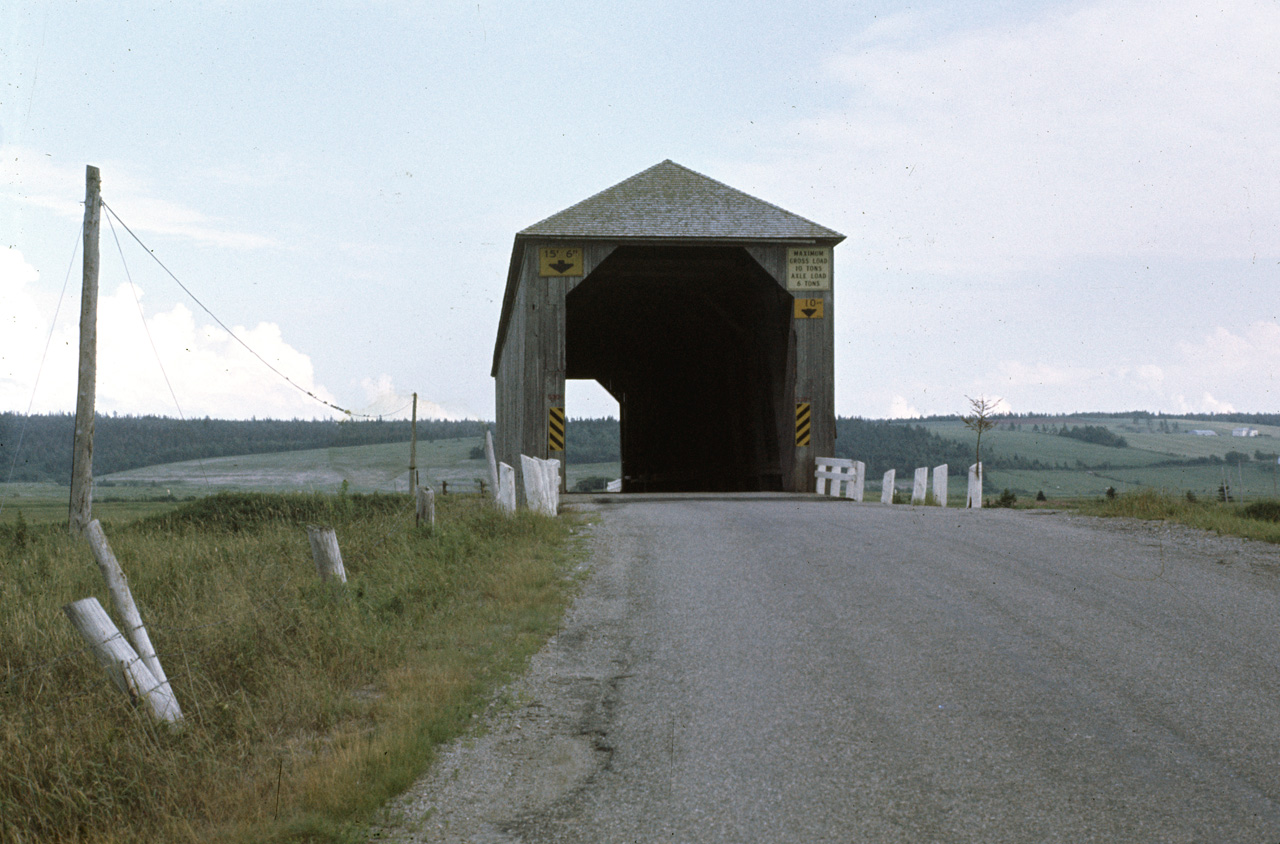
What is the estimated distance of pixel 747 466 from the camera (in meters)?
25.9

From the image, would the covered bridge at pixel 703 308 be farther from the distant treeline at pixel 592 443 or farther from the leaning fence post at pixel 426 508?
the distant treeline at pixel 592 443

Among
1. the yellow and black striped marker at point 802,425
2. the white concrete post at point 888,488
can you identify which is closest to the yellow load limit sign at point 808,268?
the yellow and black striped marker at point 802,425

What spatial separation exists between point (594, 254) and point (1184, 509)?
1070 cm

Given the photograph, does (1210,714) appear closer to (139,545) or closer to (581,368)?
(139,545)

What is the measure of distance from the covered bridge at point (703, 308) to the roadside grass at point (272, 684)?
8.37m

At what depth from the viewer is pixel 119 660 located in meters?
5.07

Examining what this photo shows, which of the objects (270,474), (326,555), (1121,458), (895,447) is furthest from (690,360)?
(1121,458)

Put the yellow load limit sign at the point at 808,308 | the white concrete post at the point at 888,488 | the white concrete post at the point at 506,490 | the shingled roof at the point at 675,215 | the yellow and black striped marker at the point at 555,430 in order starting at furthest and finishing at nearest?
the yellow load limit sign at the point at 808,308, the white concrete post at the point at 888,488, the yellow and black striped marker at the point at 555,430, the shingled roof at the point at 675,215, the white concrete post at the point at 506,490

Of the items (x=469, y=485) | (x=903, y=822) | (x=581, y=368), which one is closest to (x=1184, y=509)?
(x=903, y=822)

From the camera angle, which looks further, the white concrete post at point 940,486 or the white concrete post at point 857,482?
the white concrete post at point 940,486

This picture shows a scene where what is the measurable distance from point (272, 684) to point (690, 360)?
79.6ft

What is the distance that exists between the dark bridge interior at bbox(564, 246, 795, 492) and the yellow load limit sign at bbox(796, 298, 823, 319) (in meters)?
0.41

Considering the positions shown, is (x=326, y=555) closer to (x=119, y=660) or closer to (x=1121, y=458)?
(x=119, y=660)

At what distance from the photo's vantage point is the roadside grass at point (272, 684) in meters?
4.36
